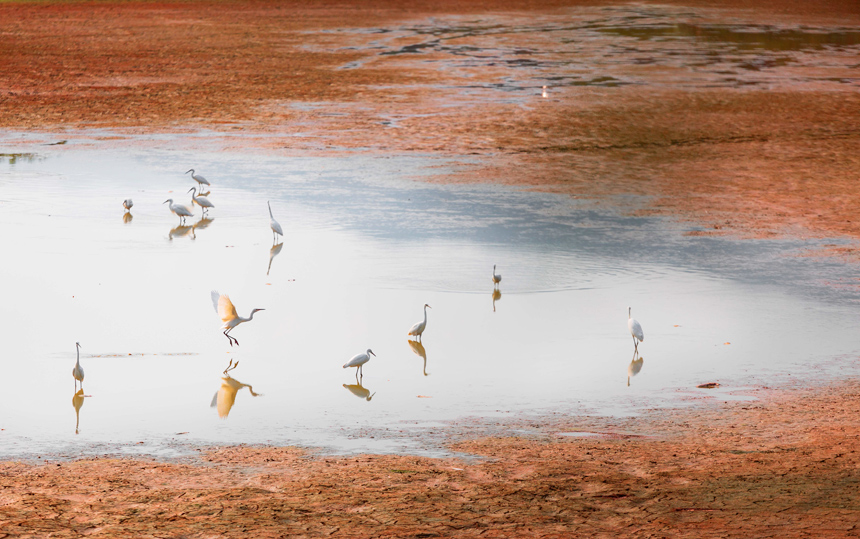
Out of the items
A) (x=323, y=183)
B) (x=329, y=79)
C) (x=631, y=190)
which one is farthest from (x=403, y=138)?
(x=329, y=79)

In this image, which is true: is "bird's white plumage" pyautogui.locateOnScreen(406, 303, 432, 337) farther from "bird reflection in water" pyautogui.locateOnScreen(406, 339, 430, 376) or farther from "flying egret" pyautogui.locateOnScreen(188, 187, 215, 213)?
"flying egret" pyautogui.locateOnScreen(188, 187, 215, 213)

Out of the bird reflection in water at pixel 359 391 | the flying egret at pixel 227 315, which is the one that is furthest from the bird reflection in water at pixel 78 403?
the bird reflection in water at pixel 359 391

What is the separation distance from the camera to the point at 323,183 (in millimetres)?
15484

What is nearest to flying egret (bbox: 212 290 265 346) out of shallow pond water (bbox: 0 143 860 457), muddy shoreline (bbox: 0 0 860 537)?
shallow pond water (bbox: 0 143 860 457)

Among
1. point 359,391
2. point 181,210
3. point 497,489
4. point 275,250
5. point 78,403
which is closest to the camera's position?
point 497,489

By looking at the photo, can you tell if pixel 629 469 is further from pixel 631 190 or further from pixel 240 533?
pixel 631 190

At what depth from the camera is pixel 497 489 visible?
19.5ft

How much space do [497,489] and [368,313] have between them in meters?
4.12

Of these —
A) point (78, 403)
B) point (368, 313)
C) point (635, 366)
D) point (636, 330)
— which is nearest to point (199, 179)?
point (368, 313)

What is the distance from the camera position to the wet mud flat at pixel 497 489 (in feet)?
17.7

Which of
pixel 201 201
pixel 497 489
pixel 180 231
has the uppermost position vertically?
pixel 201 201

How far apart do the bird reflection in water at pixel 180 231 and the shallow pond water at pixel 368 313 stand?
50 mm

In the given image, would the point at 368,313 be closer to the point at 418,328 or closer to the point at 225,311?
the point at 418,328

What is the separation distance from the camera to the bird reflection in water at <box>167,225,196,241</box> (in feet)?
41.9
